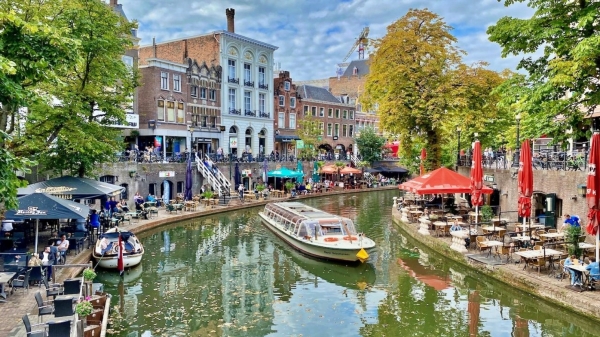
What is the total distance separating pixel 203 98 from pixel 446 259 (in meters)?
35.5

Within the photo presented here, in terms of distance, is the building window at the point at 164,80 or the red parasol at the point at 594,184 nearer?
the red parasol at the point at 594,184

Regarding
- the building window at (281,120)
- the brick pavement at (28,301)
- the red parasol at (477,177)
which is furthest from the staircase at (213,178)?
the red parasol at (477,177)

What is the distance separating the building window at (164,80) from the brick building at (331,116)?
79.8 feet

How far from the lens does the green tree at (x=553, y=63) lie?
14.7 meters

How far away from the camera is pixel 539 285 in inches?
573


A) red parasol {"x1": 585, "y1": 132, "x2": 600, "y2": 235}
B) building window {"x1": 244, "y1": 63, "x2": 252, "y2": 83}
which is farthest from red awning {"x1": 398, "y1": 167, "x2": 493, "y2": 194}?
building window {"x1": 244, "y1": 63, "x2": 252, "y2": 83}

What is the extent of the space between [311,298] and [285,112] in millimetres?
48811

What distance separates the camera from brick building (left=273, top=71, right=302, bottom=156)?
202 feet

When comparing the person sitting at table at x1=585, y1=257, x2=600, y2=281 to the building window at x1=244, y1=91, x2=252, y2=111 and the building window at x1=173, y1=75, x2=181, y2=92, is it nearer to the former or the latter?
the building window at x1=173, y1=75, x2=181, y2=92

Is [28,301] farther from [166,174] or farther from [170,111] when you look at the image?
[170,111]

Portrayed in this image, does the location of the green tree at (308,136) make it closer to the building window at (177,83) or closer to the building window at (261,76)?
the building window at (261,76)

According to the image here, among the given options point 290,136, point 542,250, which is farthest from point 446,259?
point 290,136

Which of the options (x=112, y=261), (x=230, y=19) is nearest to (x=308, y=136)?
(x=230, y=19)

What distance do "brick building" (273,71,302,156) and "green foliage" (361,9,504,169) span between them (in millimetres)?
31607
